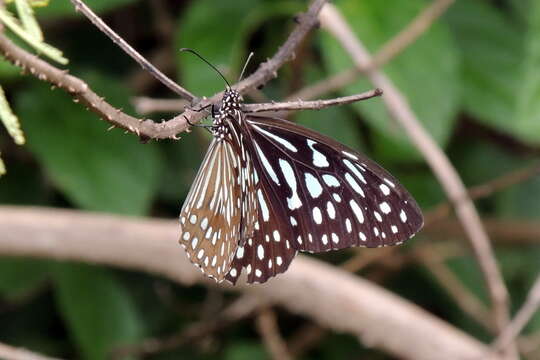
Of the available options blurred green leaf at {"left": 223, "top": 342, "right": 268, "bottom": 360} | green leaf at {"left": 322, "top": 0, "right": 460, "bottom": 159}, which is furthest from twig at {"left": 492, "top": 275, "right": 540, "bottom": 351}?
blurred green leaf at {"left": 223, "top": 342, "right": 268, "bottom": 360}

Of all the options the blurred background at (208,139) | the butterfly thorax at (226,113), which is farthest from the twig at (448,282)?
the butterfly thorax at (226,113)

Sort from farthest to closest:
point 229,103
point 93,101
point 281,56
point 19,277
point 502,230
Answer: point 502,230
point 19,277
point 229,103
point 281,56
point 93,101

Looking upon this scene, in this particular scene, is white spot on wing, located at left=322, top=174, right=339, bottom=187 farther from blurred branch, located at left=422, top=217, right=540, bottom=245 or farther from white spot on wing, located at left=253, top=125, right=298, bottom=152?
blurred branch, located at left=422, top=217, right=540, bottom=245

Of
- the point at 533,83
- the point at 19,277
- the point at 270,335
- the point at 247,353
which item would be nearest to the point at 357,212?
the point at 533,83

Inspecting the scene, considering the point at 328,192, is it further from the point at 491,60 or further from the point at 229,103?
the point at 491,60

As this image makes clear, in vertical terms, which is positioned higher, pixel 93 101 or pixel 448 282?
pixel 448 282

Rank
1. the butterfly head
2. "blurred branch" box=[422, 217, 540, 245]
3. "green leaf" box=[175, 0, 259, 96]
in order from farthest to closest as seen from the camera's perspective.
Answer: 1. "blurred branch" box=[422, 217, 540, 245]
2. "green leaf" box=[175, 0, 259, 96]
3. the butterfly head
